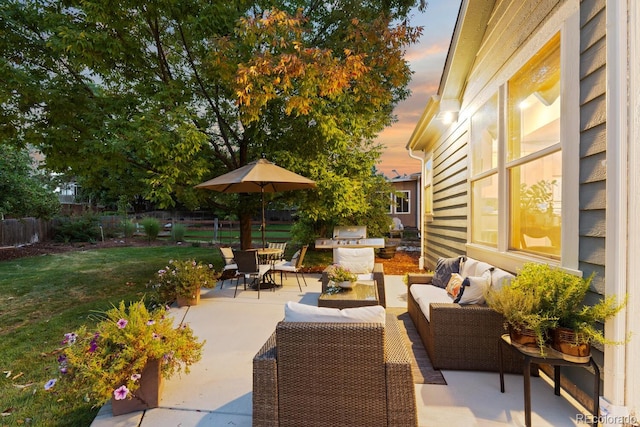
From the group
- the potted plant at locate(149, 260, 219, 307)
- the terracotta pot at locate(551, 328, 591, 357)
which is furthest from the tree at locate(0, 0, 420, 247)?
the terracotta pot at locate(551, 328, 591, 357)

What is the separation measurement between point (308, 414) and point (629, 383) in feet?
6.37

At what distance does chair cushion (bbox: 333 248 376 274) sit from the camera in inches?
227

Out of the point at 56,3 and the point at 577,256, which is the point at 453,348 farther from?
the point at 56,3

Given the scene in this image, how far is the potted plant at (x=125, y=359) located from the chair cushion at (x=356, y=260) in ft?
11.3

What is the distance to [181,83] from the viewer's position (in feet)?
21.4

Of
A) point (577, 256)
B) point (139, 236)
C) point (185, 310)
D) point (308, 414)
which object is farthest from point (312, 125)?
point (139, 236)

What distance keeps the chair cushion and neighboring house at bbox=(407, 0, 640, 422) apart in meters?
1.52

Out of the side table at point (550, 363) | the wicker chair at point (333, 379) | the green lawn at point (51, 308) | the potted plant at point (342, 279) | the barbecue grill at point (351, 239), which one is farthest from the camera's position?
the barbecue grill at point (351, 239)

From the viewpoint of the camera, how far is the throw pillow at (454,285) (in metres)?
3.92

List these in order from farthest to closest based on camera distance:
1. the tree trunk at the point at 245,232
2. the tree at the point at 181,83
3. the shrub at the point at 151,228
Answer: the shrub at the point at 151,228 < the tree trunk at the point at 245,232 < the tree at the point at 181,83

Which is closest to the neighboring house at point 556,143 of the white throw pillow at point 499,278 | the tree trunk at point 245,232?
the white throw pillow at point 499,278

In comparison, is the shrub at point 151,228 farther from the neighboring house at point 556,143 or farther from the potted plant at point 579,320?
the potted plant at point 579,320

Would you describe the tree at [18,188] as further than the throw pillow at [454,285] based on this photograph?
Yes

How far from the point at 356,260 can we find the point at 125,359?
4003 millimetres
